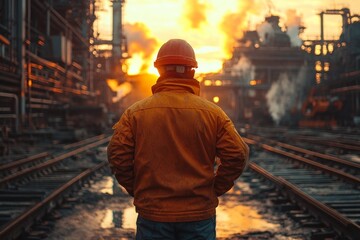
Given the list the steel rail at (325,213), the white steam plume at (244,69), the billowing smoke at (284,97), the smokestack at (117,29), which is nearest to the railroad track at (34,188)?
the steel rail at (325,213)

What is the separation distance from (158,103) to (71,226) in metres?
3.57

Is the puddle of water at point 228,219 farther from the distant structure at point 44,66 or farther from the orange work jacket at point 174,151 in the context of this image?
the distant structure at point 44,66

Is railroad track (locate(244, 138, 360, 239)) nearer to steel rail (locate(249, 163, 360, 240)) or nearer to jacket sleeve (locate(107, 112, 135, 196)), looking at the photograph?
steel rail (locate(249, 163, 360, 240))

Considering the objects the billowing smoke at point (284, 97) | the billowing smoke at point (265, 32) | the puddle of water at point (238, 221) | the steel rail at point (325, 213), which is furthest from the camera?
the billowing smoke at point (265, 32)

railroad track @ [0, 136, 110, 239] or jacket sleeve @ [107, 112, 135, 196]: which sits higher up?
jacket sleeve @ [107, 112, 135, 196]

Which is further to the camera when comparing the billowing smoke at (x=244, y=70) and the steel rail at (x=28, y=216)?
the billowing smoke at (x=244, y=70)

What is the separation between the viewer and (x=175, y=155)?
2217 mm

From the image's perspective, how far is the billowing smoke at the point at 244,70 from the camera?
67.1m

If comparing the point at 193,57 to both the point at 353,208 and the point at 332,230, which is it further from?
the point at 353,208

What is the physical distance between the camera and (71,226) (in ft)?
17.5

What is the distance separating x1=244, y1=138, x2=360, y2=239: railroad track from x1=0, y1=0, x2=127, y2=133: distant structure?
10.0 meters

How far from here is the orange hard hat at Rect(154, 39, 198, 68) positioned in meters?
2.34

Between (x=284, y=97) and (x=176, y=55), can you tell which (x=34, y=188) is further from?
(x=284, y=97)

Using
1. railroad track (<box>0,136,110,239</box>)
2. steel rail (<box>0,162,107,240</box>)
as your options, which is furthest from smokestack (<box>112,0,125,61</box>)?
steel rail (<box>0,162,107,240</box>)
